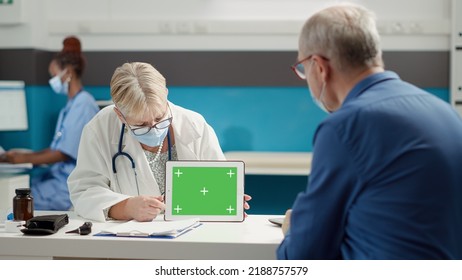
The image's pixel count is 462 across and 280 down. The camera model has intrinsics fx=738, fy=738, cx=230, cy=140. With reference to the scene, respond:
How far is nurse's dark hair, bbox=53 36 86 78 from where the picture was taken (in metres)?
4.79

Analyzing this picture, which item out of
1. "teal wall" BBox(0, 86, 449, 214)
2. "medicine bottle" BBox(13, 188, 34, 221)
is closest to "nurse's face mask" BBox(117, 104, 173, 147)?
"medicine bottle" BBox(13, 188, 34, 221)

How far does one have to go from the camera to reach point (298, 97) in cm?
518

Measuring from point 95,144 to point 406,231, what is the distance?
4.54 feet

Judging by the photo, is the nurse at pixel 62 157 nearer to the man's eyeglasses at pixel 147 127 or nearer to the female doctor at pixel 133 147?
the female doctor at pixel 133 147

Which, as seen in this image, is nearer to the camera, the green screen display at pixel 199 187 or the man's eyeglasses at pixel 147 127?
the green screen display at pixel 199 187

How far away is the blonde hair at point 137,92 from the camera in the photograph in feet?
8.59

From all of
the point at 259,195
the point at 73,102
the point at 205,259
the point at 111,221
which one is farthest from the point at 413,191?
the point at 259,195

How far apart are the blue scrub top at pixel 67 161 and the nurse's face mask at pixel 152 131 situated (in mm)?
1782

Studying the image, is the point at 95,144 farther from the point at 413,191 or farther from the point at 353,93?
the point at 413,191

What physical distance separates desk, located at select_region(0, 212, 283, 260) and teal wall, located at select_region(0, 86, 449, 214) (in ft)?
9.17

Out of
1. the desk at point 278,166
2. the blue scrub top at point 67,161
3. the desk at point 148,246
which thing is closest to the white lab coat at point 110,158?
the desk at point 148,246

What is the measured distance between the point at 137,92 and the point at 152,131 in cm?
16

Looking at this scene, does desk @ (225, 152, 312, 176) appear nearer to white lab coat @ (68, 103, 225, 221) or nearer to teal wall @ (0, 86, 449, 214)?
teal wall @ (0, 86, 449, 214)

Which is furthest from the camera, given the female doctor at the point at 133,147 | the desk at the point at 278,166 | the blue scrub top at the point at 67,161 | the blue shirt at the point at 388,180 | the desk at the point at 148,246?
the desk at the point at 278,166
